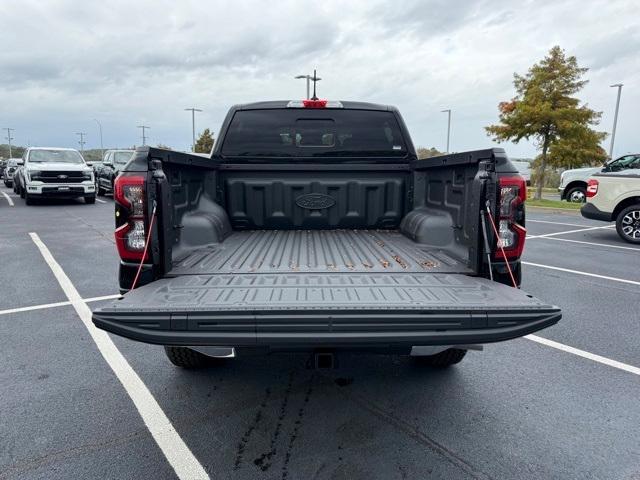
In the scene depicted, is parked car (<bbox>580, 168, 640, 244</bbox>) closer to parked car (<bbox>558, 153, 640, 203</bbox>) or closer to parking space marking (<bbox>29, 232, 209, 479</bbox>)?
parked car (<bbox>558, 153, 640, 203</bbox>)

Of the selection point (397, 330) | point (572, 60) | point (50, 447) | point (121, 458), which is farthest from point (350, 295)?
point (572, 60)

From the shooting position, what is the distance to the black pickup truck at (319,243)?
84.7 inches

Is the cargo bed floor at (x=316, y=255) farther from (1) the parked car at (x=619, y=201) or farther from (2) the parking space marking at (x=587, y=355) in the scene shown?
(1) the parked car at (x=619, y=201)

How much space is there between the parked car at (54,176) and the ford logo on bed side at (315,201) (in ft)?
48.4

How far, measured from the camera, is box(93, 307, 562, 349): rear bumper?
83.7 inches

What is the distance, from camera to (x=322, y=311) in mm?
2133

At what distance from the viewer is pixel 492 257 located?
278cm

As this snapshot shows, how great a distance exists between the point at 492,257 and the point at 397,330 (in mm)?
1000

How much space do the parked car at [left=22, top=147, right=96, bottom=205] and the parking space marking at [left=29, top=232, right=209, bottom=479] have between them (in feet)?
42.8

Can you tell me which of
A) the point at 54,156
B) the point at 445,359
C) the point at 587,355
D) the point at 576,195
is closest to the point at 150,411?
the point at 445,359

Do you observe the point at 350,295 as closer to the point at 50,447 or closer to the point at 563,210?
the point at 50,447

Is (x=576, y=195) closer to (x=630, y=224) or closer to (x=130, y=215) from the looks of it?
(x=630, y=224)

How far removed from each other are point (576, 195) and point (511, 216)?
19.2 m

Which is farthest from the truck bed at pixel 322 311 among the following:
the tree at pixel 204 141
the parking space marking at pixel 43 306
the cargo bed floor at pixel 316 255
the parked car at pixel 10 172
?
the tree at pixel 204 141
